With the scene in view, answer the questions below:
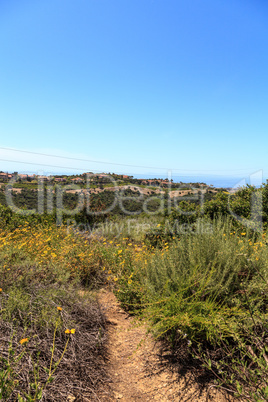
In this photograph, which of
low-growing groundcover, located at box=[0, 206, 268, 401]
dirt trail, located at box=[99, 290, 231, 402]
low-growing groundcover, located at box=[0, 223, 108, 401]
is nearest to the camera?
low-growing groundcover, located at box=[0, 223, 108, 401]

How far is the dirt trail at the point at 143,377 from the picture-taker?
1940mm

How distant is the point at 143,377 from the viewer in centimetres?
219

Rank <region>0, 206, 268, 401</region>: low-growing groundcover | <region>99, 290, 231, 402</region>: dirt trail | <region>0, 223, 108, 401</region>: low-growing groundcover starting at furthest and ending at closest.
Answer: <region>99, 290, 231, 402</region>: dirt trail, <region>0, 206, 268, 401</region>: low-growing groundcover, <region>0, 223, 108, 401</region>: low-growing groundcover

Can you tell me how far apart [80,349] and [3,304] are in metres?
0.86

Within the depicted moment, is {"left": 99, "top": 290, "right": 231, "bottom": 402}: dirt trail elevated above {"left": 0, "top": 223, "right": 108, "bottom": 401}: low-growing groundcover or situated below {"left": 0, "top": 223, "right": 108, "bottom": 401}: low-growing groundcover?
below

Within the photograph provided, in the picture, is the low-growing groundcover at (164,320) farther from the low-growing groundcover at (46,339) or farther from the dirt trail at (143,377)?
the dirt trail at (143,377)

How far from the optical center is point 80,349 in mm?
2156

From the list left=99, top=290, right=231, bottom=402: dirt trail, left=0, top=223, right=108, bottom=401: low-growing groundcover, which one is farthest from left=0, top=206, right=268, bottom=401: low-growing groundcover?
left=99, top=290, right=231, bottom=402: dirt trail

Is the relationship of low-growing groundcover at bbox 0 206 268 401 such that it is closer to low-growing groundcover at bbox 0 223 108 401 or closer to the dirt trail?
low-growing groundcover at bbox 0 223 108 401

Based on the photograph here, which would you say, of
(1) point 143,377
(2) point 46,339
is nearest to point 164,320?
(1) point 143,377

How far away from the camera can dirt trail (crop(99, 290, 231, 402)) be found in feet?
6.37

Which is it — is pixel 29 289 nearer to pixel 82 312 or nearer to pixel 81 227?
pixel 82 312

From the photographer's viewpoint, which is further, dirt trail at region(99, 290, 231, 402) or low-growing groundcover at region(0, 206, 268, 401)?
dirt trail at region(99, 290, 231, 402)

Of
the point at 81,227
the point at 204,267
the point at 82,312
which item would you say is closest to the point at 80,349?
the point at 82,312
